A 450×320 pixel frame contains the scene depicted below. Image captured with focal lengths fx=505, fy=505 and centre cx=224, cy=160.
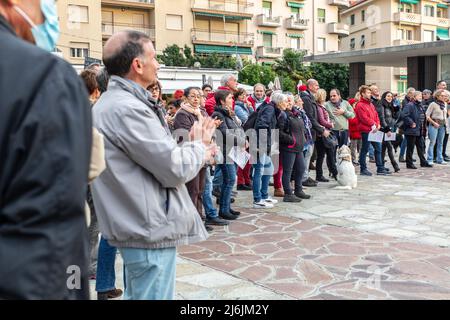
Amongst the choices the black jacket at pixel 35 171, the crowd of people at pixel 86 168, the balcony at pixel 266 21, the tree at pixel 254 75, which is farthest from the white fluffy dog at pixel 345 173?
the balcony at pixel 266 21

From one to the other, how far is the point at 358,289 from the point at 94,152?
3244 millimetres

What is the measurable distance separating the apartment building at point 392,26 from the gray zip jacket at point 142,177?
51.5m

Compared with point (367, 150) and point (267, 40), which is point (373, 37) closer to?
point (267, 40)

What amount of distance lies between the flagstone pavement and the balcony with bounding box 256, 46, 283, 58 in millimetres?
40638

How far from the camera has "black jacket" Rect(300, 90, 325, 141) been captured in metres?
9.95

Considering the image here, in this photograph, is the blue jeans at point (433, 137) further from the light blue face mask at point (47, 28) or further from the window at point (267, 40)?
the window at point (267, 40)

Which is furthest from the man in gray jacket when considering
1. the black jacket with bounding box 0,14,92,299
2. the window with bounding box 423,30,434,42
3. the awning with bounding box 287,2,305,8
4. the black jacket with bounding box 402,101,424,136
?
the window with bounding box 423,30,434,42

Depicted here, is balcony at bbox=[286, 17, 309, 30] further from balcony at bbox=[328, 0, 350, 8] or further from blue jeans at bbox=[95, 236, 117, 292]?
blue jeans at bbox=[95, 236, 117, 292]

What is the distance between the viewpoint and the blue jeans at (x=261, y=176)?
7887 mm

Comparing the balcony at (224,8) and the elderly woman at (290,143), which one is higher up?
the balcony at (224,8)

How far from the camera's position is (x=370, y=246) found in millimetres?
5766

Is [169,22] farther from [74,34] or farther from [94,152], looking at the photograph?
[94,152]
